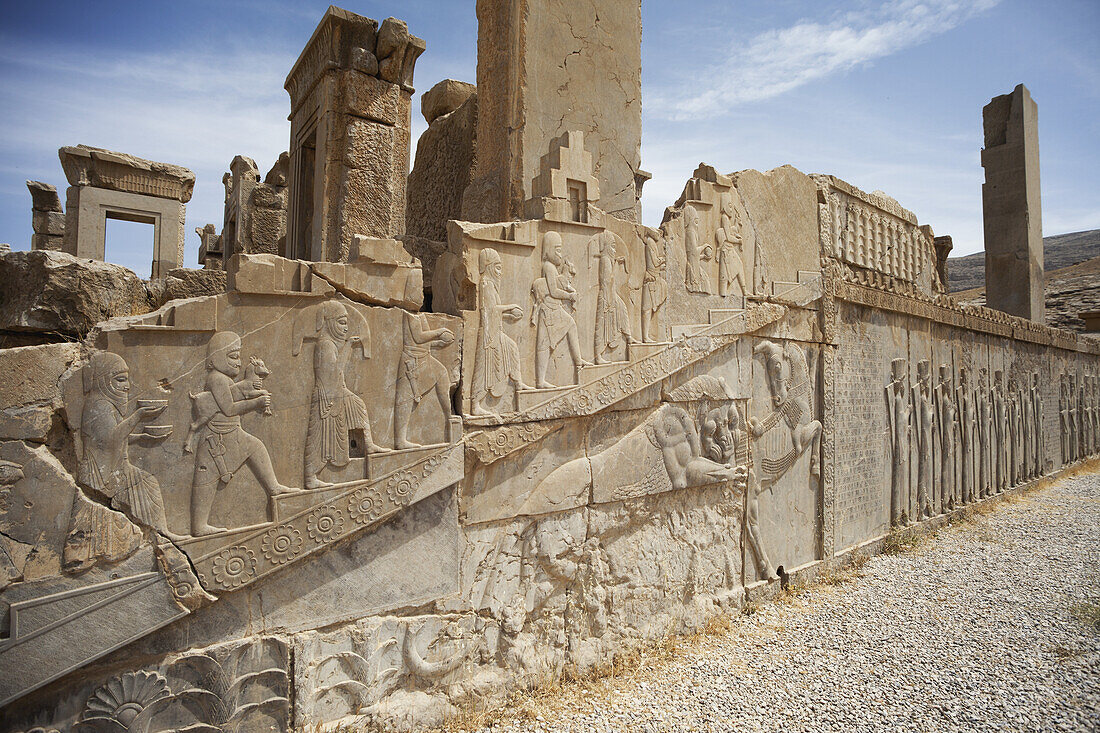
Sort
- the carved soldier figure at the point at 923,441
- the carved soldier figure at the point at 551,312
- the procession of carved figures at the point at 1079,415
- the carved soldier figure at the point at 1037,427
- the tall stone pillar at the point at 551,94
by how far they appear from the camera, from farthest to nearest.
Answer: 1. the procession of carved figures at the point at 1079,415
2. the carved soldier figure at the point at 1037,427
3. the carved soldier figure at the point at 923,441
4. the tall stone pillar at the point at 551,94
5. the carved soldier figure at the point at 551,312

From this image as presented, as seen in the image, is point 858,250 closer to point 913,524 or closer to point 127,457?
point 913,524

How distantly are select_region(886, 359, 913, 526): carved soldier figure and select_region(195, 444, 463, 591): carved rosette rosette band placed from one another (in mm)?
5507

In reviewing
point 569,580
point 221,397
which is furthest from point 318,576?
point 569,580

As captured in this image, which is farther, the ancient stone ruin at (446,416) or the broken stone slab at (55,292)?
the broken stone slab at (55,292)

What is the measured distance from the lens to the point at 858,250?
267 inches

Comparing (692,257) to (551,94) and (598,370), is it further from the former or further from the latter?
(551,94)

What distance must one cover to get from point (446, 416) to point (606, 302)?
1458 millimetres

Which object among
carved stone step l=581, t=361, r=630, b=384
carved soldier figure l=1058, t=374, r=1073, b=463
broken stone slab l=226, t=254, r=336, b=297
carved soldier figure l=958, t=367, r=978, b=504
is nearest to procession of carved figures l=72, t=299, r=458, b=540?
broken stone slab l=226, t=254, r=336, b=297

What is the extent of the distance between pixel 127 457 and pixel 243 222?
695cm

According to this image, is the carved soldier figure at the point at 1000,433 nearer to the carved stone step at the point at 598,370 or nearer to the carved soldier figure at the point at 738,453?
the carved soldier figure at the point at 738,453

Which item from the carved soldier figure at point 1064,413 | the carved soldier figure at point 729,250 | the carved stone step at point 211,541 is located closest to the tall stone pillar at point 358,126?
Answer: the carved soldier figure at point 729,250

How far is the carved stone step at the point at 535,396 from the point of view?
13.0ft

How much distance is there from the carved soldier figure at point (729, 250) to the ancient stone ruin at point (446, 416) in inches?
1.3

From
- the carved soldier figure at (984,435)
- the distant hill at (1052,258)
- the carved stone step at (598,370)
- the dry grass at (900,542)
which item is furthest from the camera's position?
the distant hill at (1052,258)
